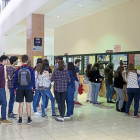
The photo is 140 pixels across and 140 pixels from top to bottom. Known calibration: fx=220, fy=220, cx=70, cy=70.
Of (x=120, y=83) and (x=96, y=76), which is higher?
(x=96, y=76)

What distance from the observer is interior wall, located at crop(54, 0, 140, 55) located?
7.83 m

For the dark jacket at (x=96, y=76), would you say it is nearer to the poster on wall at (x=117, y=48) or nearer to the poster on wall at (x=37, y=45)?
the poster on wall at (x=117, y=48)

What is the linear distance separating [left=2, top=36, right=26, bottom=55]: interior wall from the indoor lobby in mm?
3763

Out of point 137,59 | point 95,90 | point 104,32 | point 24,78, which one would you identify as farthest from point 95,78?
point 24,78

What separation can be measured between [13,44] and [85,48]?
31.2 feet

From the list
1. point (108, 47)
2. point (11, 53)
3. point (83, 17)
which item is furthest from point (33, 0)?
point (11, 53)

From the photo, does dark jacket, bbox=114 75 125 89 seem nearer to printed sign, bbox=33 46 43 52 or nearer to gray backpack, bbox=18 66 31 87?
gray backpack, bbox=18 66 31 87

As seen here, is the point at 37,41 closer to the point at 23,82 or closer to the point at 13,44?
the point at 23,82

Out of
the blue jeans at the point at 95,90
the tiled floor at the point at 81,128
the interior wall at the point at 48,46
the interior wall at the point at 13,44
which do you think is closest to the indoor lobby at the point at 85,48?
the tiled floor at the point at 81,128

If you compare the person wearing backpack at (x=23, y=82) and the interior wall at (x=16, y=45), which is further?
the interior wall at (x=16, y=45)

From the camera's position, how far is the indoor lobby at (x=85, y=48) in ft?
15.4

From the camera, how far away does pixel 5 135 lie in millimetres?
4363

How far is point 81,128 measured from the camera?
4.90 m

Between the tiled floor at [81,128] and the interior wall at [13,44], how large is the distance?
43.4 feet
